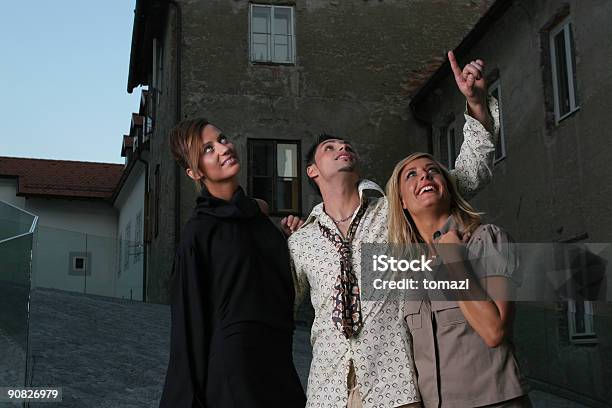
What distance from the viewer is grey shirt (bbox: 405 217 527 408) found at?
2406mm

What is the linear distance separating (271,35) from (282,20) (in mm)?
476

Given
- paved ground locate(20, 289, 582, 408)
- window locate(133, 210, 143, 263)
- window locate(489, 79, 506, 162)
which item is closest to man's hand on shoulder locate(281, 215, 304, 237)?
paved ground locate(20, 289, 582, 408)

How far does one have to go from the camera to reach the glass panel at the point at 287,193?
1752cm

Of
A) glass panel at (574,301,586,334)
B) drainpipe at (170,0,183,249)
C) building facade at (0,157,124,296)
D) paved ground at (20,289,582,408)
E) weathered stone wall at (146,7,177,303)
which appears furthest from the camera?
building facade at (0,157,124,296)

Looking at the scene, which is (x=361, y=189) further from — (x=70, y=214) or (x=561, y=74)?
(x=70, y=214)

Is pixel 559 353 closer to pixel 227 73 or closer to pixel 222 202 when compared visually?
pixel 222 202

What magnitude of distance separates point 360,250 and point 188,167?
0.93 metres

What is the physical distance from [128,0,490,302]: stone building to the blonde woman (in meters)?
14.5

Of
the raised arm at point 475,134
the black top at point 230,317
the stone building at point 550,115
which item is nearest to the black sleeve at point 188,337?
the black top at point 230,317

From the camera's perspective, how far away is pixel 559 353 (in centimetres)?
641

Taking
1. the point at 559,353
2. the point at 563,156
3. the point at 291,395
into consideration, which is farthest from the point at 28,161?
the point at 291,395

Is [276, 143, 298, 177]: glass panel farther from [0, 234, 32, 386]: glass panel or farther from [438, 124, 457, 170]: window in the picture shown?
[0, 234, 32, 386]: glass panel

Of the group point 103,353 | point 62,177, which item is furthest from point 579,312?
point 62,177

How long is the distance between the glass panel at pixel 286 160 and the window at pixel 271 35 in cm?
192
